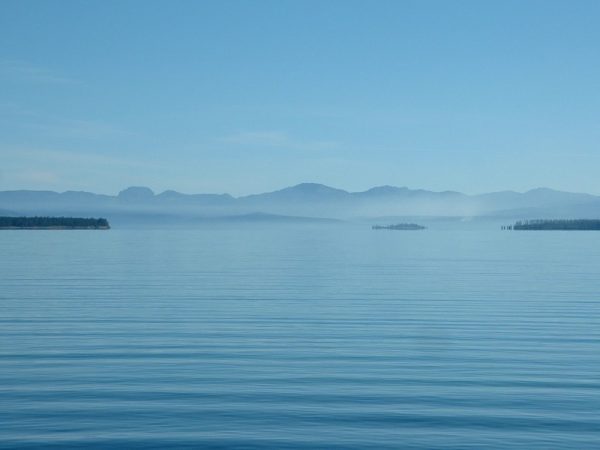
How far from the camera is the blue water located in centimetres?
1567

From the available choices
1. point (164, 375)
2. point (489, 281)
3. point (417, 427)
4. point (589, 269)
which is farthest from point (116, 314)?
point (589, 269)

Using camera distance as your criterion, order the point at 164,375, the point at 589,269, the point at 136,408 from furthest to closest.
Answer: the point at 589,269 < the point at 164,375 < the point at 136,408

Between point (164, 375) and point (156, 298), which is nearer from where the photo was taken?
point (164, 375)

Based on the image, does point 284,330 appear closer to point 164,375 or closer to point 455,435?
point 164,375

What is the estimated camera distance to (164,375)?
20656mm

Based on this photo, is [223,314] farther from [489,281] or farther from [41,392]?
[489,281]

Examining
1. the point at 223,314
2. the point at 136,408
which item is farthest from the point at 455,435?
the point at 223,314

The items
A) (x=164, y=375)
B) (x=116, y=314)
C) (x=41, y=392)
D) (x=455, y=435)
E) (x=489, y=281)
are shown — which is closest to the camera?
(x=455, y=435)

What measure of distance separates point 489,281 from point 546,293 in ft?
27.8

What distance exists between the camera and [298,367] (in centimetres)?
2186

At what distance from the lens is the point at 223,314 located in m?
33.6

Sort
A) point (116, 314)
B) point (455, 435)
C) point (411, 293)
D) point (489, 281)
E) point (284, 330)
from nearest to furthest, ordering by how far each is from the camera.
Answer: point (455, 435) → point (284, 330) → point (116, 314) → point (411, 293) → point (489, 281)

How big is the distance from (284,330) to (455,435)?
1393cm

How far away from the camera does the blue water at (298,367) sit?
617 inches
